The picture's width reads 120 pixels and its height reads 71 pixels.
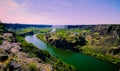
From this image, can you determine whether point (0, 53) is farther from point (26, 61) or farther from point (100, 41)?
point (100, 41)

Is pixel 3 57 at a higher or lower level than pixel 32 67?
higher

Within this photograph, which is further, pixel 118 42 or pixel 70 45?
pixel 70 45

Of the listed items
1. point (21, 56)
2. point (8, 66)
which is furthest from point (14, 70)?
point (21, 56)

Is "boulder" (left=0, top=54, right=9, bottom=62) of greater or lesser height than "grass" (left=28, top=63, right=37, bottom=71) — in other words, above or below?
above

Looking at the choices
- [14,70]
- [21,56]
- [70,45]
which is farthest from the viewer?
[70,45]

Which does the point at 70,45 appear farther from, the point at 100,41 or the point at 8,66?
the point at 8,66

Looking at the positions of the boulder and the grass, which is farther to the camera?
the boulder

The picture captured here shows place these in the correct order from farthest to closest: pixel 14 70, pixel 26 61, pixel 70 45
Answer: pixel 70 45
pixel 26 61
pixel 14 70

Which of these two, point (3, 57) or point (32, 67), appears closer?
point (32, 67)

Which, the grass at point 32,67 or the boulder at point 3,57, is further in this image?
the boulder at point 3,57

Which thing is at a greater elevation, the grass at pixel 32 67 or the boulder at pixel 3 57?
the boulder at pixel 3 57

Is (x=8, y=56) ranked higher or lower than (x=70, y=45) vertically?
higher
